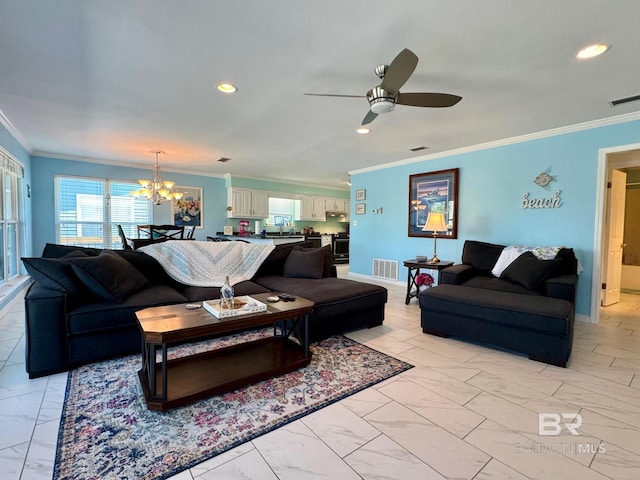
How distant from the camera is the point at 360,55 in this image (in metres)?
2.26

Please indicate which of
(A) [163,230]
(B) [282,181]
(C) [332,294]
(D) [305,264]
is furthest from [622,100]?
(B) [282,181]

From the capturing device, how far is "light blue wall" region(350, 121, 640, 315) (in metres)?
3.73

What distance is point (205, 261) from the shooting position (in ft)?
11.9

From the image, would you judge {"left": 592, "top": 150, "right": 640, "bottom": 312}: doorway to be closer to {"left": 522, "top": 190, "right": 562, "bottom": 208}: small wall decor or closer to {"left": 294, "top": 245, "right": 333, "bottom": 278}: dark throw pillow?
{"left": 522, "top": 190, "right": 562, "bottom": 208}: small wall decor

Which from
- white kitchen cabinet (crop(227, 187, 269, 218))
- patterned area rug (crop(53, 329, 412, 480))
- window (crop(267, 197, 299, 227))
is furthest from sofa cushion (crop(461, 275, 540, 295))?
window (crop(267, 197, 299, 227))

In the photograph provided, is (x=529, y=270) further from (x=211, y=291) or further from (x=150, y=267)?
(x=150, y=267)

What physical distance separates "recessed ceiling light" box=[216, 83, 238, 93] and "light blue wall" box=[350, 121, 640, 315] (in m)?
3.70

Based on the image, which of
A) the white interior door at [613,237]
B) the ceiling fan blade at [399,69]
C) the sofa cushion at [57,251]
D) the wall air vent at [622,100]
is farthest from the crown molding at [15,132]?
the white interior door at [613,237]

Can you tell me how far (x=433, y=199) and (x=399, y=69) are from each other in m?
3.67

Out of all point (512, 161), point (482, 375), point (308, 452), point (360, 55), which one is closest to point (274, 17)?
point (360, 55)

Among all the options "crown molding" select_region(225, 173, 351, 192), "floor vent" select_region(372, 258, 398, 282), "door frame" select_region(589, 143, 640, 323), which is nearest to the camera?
"door frame" select_region(589, 143, 640, 323)

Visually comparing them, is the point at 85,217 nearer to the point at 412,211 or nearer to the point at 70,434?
the point at 70,434

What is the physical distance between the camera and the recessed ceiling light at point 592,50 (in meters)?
2.12

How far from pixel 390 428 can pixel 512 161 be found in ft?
13.6
